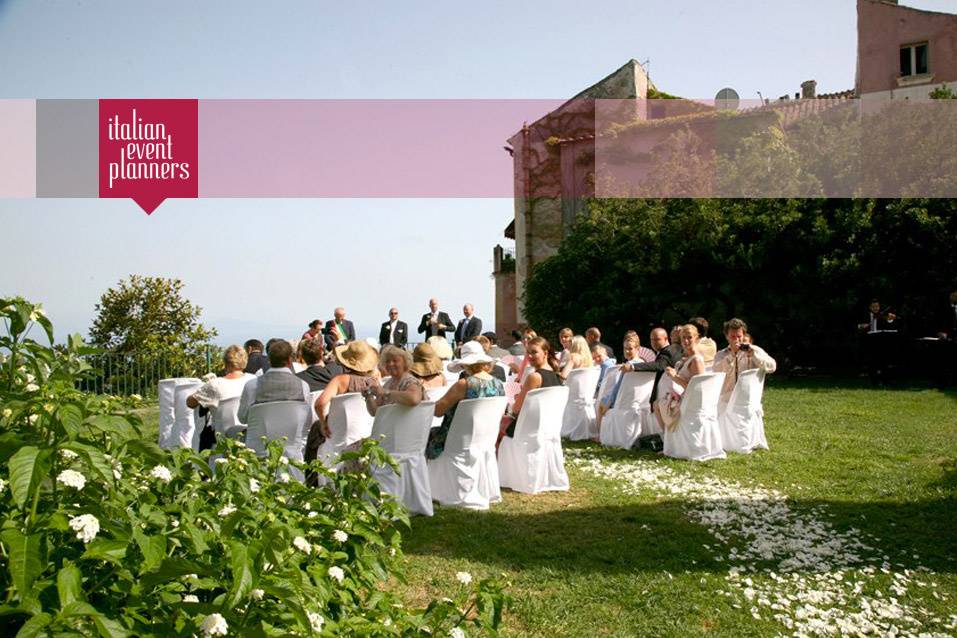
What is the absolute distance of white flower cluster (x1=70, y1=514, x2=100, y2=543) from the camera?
157 cm

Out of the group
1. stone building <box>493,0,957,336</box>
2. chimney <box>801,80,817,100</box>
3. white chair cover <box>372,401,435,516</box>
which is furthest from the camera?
chimney <box>801,80,817,100</box>

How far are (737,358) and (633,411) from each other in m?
1.42

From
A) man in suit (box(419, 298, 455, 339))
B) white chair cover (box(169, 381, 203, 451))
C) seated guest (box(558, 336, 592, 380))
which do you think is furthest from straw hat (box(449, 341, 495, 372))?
man in suit (box(419, 298, 455, 339))

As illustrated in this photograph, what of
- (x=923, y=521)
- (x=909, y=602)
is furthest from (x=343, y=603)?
(x=923, y=521)

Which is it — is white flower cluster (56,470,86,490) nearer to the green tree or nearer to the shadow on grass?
the shadow on grass

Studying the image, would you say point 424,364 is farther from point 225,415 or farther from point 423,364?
point 225,415

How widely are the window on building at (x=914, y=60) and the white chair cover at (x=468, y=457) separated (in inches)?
1119

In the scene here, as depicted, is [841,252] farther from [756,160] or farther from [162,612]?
[162,612]

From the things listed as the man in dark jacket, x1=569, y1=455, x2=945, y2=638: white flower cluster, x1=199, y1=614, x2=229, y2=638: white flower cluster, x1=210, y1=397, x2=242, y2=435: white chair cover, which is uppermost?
the man in dark jacket

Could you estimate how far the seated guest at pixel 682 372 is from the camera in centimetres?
916

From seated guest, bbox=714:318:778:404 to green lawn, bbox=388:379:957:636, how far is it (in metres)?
0.93

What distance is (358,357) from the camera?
6871 millimetres

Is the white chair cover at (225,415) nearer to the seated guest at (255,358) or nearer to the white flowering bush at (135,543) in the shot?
the seated guest at (255,358)

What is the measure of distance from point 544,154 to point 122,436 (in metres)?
32.0
